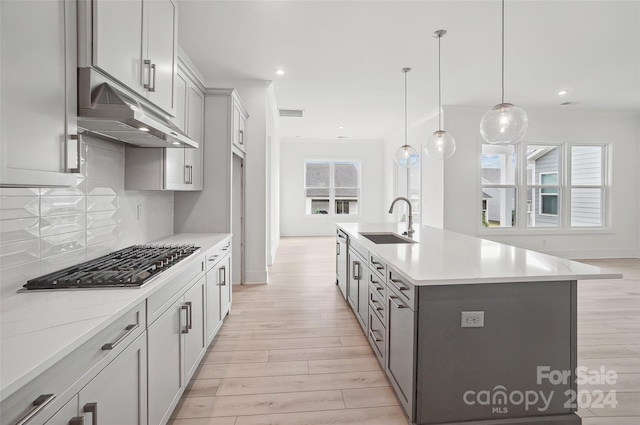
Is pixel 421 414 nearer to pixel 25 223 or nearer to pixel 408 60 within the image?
pixel 25 223

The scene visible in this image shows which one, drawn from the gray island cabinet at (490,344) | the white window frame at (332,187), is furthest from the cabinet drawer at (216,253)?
the white window frame at (332,187)

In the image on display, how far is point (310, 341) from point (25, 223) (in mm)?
2126

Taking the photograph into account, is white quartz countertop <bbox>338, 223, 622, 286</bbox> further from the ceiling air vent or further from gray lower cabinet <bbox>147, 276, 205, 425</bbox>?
the ceiling air vent

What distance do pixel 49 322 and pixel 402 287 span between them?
153 cm

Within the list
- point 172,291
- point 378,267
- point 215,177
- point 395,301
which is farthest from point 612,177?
point 172,291

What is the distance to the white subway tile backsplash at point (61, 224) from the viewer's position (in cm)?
155

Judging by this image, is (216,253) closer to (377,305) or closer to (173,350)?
Result: (173,350)

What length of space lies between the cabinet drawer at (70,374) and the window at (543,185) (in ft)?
21.1

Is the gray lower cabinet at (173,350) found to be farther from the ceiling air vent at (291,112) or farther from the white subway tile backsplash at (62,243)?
the ceiling air vent at (291,112)

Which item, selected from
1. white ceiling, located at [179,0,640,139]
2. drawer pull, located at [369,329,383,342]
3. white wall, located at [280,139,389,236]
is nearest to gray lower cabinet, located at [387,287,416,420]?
drawer pull, located at [369,329,383,342]

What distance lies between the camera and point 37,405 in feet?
2.60

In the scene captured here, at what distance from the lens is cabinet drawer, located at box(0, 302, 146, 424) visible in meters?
0.75

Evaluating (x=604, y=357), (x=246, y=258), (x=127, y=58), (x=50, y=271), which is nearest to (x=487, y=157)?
(x=604, y=357)

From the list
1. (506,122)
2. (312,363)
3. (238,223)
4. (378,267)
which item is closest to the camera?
(378,267)
